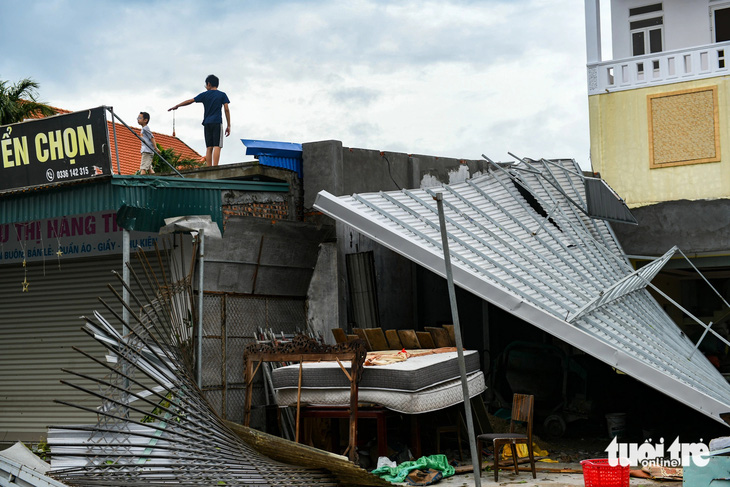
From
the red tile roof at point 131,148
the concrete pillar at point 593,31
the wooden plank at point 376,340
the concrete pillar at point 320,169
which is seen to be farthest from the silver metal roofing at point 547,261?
the red tile roof at point 131,148

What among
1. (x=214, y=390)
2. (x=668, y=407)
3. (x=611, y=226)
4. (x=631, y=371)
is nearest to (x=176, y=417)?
(x=214, y=390)

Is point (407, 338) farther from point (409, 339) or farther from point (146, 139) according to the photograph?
point (146, 139)

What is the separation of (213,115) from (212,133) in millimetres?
313

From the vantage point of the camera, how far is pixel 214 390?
11719mm

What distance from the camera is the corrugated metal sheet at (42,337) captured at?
584 inches

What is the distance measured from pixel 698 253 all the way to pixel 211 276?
951 cm

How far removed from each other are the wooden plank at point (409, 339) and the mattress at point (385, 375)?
67 centimetres

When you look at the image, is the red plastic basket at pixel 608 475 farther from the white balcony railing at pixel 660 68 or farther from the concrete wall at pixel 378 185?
the white balcony railing at pixel 660 68

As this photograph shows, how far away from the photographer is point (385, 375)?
10258 millimetres

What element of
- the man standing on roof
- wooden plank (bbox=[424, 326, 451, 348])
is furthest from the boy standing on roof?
wooden plank (bbox=[424, 326, 451, 348])

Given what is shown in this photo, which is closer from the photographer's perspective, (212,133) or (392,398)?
(392,398)

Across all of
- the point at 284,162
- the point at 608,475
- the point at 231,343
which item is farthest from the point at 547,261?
the point at 231,343

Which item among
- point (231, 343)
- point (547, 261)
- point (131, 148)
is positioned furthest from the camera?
point (131, 148)

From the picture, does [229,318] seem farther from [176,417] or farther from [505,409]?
[505,409]
